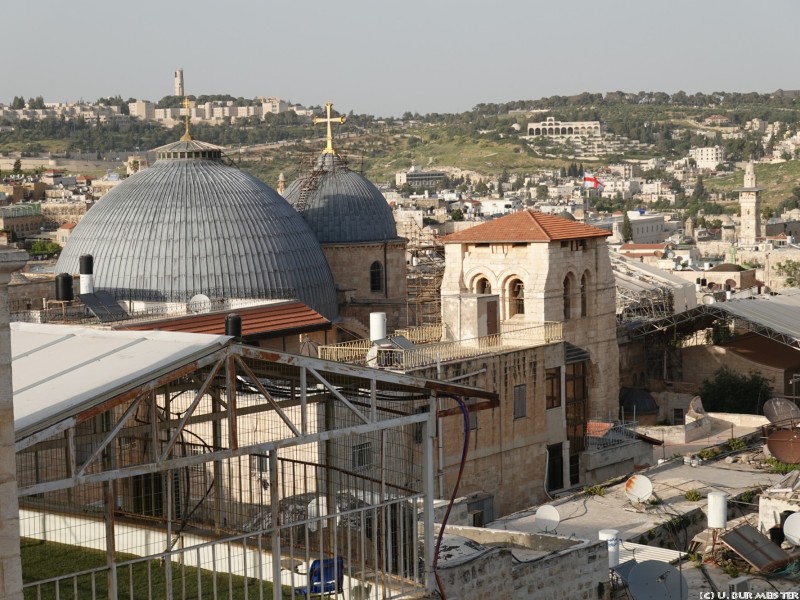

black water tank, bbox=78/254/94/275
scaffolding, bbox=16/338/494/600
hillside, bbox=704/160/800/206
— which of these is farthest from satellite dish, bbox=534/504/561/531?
hillside, bbox=704/160/800/206

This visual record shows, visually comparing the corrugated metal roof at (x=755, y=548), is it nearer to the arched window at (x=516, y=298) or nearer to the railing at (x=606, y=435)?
the railing at (x=606, y=435)

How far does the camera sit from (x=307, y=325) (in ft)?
102

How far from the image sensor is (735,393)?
1592 inches

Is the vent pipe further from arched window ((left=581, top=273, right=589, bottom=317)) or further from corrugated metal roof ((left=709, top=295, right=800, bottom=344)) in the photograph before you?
corrugated metal roof ((left=709, top=295, right=800, bottom=344))

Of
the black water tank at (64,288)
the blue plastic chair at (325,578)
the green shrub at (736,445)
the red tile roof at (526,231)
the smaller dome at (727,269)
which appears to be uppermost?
the red tile roof at (526,231)

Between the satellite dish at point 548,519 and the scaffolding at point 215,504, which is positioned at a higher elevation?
the scaffolding at point 215,504

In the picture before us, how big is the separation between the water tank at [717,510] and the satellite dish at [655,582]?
275 cm

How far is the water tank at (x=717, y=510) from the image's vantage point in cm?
2097

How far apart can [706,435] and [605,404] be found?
281 centimetres

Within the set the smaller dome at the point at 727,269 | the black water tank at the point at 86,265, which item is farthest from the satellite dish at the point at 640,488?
the smaller dome at the point at 727,269

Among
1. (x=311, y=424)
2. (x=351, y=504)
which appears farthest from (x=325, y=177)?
(x=351, y=504)

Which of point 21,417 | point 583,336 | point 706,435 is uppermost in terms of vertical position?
point 21,417

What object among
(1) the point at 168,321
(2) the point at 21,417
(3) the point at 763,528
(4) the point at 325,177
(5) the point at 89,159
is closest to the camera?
(2) the point at 21,417

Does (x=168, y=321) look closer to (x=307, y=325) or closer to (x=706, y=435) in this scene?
(x=307, y=325)
